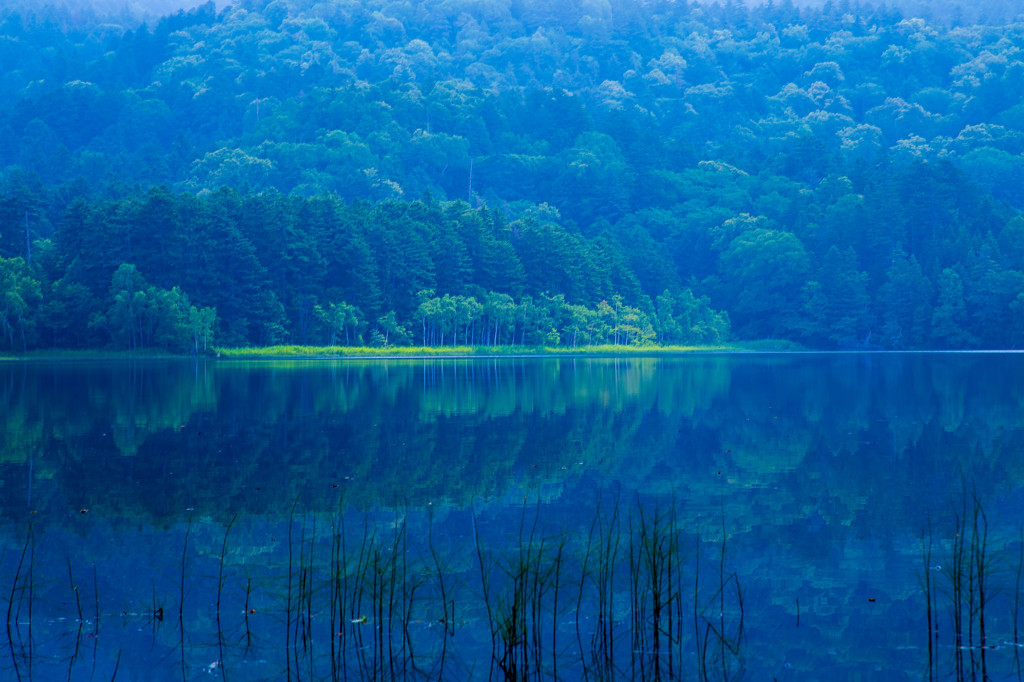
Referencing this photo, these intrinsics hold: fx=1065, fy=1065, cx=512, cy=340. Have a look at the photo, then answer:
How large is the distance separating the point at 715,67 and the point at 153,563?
536 ft

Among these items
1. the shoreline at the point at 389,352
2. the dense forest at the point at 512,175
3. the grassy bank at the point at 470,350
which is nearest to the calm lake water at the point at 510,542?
the shoreline at the point at 389,352

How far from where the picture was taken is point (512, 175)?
12688cm

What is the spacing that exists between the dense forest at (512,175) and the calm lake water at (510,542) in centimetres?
5158

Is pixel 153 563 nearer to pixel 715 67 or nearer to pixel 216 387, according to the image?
pixel 216 387

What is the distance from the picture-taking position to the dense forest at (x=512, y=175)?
77875mm

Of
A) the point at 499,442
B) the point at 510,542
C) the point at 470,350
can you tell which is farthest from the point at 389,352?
the point at 510,542

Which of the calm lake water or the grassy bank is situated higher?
the grassy bank

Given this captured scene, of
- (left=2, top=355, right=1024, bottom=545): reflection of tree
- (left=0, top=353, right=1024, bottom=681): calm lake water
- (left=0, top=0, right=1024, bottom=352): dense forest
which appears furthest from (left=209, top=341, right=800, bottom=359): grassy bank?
(left=0, top=353, right=1024, bottom=681): calm lake water

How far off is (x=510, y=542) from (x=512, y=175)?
117225 millimetres

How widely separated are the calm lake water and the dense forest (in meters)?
51.6

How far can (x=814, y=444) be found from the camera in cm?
2003

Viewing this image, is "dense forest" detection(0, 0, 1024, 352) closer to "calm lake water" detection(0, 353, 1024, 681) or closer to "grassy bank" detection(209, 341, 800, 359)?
"grassy bank" detection(209, 341, 800, 359)

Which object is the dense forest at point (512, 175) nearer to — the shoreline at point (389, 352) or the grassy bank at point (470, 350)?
the shoreline at point (389, 352)

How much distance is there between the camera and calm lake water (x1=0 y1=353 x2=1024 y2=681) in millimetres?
8141
